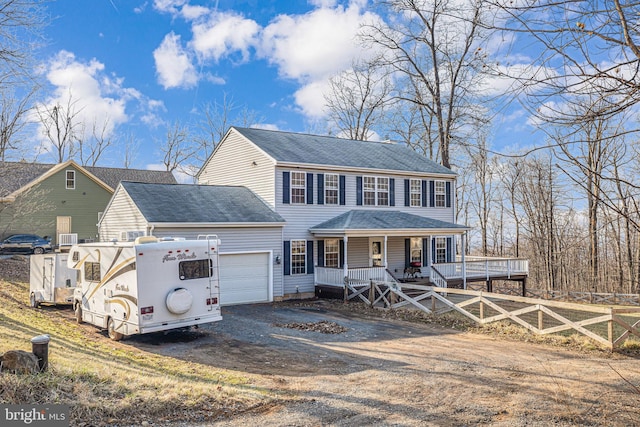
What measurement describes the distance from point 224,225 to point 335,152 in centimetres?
795

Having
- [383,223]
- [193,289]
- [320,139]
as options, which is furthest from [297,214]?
[193,289]

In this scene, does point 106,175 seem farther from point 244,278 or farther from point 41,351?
point 41,351


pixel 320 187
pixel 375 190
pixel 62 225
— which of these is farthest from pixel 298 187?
pixel 62 225

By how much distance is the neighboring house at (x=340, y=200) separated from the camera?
858 inches

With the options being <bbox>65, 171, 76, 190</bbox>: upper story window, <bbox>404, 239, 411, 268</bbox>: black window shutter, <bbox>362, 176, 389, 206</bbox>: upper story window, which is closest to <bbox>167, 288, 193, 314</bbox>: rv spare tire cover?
<bbox>362, 176, 389, 206</bbox>: upper story window

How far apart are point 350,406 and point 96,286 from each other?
9.53 meters

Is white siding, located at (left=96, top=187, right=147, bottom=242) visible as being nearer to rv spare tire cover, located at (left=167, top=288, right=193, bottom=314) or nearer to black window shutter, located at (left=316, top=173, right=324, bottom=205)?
rv spare tire cover, located at (left=167, top=288, right=193, bottom=314)

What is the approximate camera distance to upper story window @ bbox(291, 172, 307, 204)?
22172 mm

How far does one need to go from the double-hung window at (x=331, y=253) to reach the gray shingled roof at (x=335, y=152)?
3733 millimetres

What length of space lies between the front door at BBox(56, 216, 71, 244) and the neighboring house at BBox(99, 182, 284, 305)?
52.3 ft

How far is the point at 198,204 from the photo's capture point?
2048 cm

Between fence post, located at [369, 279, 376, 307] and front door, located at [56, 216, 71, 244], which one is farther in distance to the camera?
front door, located at [56, 216, 71, 244]

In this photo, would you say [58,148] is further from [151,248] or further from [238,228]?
[151,248]

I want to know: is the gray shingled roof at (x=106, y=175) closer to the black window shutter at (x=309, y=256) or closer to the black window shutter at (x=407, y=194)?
the black window shutter at (x=309, y=256)
